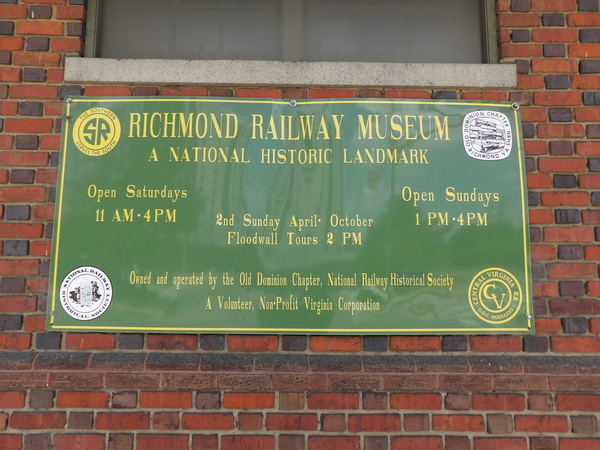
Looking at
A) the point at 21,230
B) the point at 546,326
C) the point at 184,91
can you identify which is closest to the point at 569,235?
the point at 546,326

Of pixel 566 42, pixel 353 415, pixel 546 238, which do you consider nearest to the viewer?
pixel 353 415

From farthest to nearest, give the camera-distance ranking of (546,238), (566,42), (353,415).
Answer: (566,42), (546,238), (353,415)

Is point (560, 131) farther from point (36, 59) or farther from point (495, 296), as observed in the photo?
point (36, 59)

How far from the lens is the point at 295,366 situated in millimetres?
2641

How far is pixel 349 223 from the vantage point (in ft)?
8.98

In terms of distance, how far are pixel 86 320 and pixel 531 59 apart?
2945 millimetres

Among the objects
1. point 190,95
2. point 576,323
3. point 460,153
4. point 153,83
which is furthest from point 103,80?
point 576,323

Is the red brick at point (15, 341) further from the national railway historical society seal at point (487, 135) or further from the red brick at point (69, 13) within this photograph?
the national railway historical society seal at point (487, 135)

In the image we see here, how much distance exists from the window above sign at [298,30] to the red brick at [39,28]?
0.22 meters

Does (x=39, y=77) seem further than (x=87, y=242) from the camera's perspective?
Yes

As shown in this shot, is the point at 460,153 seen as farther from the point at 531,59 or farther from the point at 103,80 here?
the point at 103,80

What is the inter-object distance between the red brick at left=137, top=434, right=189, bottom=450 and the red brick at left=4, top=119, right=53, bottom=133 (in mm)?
1774

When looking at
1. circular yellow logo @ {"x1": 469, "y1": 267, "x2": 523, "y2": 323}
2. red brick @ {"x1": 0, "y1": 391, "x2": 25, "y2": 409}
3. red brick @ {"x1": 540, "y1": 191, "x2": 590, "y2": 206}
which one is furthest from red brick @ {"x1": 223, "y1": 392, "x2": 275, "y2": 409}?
red brick @ {"x1": 540, "y1": 191, "x2": 590, "y2": 206}

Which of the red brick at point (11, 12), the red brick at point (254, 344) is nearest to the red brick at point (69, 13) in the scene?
the red brick at point (11, 12)
